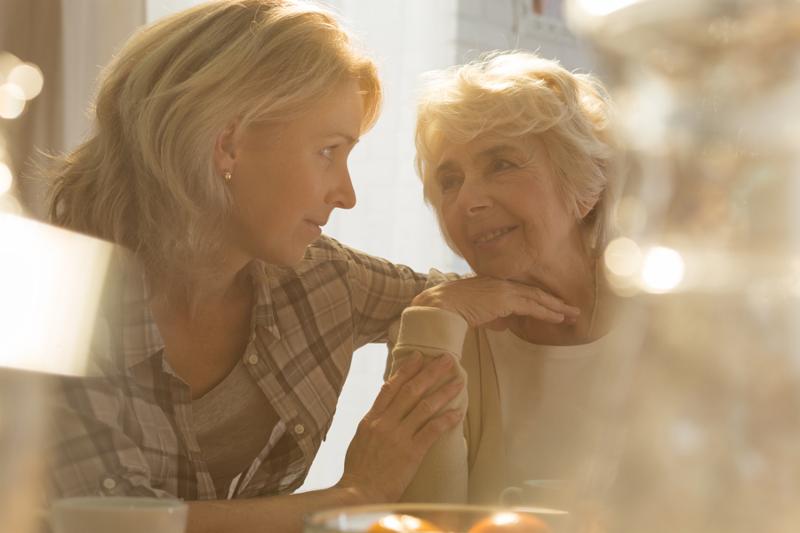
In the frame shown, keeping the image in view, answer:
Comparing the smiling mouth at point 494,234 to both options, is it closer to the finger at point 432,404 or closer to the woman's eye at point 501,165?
the woman's eye at point 501,165

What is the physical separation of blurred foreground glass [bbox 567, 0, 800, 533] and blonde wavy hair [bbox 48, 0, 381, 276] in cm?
131

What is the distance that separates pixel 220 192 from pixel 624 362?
4.42 feet

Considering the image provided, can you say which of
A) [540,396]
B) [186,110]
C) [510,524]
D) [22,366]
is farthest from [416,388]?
[22,366]

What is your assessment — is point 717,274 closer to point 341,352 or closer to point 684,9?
point 684,9

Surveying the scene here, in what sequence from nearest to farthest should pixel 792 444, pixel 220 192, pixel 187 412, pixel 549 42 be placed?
pixel 792 444 → pixel 187 412 → pixel 220 192 → pixel 549 42

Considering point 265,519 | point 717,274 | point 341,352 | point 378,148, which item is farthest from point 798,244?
point 378,148

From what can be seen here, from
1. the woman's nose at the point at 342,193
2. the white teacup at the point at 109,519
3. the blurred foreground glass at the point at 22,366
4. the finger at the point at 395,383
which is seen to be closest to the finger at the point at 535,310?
the finger at the point at 395,383

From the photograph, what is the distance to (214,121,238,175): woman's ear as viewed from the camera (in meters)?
1.54

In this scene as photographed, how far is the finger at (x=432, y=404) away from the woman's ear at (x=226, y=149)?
0.50 metres

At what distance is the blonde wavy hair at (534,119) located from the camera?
5.17 ft

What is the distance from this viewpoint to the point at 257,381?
1510mm

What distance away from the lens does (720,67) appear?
228 millimetres

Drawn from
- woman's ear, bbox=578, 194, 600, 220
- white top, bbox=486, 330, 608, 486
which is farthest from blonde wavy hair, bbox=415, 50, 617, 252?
white top, bbox=486, 330, 608, 486

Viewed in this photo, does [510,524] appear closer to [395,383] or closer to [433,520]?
[433,520]
